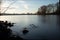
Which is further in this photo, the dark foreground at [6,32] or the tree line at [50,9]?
the tree line at [50,9]

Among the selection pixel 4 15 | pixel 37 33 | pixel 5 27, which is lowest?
pixel 37 33

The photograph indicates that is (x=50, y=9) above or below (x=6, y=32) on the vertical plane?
above

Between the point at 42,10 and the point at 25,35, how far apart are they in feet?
3.30

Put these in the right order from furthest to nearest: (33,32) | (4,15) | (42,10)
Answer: (33,32) → (42,10) → (4,15)

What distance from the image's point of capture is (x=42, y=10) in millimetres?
3680

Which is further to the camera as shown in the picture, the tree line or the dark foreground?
the tree line

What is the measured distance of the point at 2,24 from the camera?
382 cm

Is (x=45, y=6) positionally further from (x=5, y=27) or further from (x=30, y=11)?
(x=5, y=27)

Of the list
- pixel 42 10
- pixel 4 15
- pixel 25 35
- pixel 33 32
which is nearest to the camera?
pixel 4 15

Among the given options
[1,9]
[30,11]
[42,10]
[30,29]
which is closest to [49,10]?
[42,10]

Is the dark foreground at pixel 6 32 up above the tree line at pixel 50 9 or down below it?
below

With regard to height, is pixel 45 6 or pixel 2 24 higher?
pixel 45 6

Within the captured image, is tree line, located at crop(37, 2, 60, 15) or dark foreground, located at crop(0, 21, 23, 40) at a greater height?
tree line, located at crop(37, 2, 60, 15)

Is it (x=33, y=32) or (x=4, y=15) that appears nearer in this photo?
(x=4, y=15)
